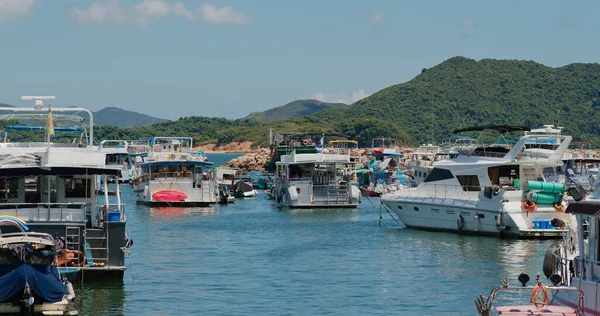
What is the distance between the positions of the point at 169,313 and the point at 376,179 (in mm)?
71069

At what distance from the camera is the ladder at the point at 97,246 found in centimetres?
2831

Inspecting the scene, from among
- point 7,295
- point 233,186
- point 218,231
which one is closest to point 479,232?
point 218,231

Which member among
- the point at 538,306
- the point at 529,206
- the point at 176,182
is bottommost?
the point at 538,306

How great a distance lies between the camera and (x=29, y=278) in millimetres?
23859

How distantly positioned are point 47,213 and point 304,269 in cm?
1089

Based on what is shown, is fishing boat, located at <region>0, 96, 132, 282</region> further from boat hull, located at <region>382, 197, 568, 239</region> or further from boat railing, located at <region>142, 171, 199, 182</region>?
boat railing, located at <region>142, 171, 199, 182</region>

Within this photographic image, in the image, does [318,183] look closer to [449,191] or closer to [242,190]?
[449,191]

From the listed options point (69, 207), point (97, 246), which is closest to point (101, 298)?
point (97, 246)

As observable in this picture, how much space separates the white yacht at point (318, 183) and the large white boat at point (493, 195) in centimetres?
1331

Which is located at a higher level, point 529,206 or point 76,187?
point 76,187

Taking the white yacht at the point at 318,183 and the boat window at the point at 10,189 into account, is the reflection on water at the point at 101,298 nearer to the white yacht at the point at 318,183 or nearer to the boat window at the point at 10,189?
the boat window at the point at 10,189

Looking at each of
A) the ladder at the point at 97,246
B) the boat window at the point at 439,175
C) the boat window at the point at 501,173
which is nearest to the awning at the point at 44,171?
the ladder at the point at 97,246

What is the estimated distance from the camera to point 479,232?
43.9m

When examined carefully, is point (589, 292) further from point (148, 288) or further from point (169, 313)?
point (148, 288)
